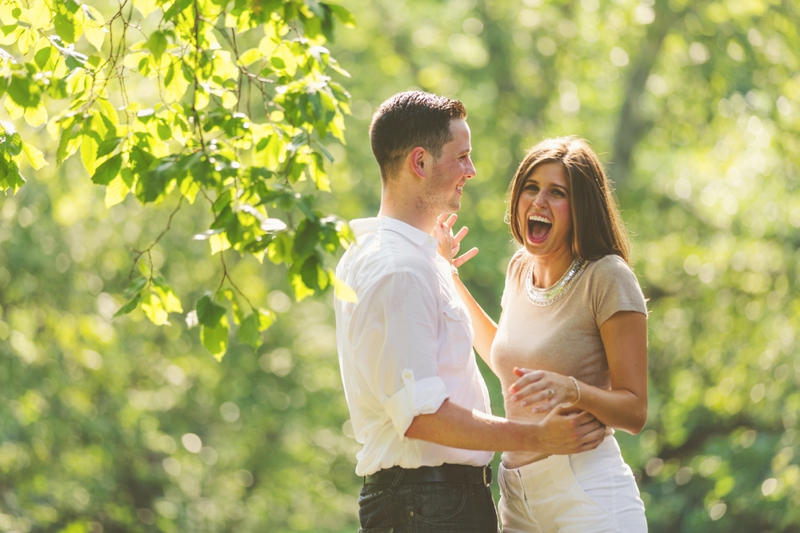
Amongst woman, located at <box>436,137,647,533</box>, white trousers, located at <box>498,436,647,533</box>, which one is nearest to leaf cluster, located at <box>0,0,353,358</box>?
woman, located at <box>436,137,647,533</box>

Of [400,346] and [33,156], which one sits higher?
[33,156]

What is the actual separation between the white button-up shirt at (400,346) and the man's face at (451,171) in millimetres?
157

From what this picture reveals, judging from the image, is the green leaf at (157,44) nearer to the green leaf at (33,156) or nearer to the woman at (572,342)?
the green leaf at (33,156)

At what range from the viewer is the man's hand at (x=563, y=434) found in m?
2.38

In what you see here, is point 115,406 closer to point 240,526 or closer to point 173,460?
point 173,460

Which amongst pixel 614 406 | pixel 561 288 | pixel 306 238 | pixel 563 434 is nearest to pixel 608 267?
pixel 561 288

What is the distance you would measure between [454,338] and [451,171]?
549 mm

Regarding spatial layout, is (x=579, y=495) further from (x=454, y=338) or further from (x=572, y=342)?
(x=454, y=338)

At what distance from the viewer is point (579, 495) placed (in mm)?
2533

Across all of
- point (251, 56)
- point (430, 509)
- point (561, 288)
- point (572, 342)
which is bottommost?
point (430, 509)

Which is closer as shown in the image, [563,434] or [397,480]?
[563,434]

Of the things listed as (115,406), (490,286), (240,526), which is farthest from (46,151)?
(240,526)

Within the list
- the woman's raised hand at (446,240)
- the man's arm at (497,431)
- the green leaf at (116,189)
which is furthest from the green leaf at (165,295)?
the woman's raised hand at (446,240)

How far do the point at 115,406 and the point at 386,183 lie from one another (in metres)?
7.17
